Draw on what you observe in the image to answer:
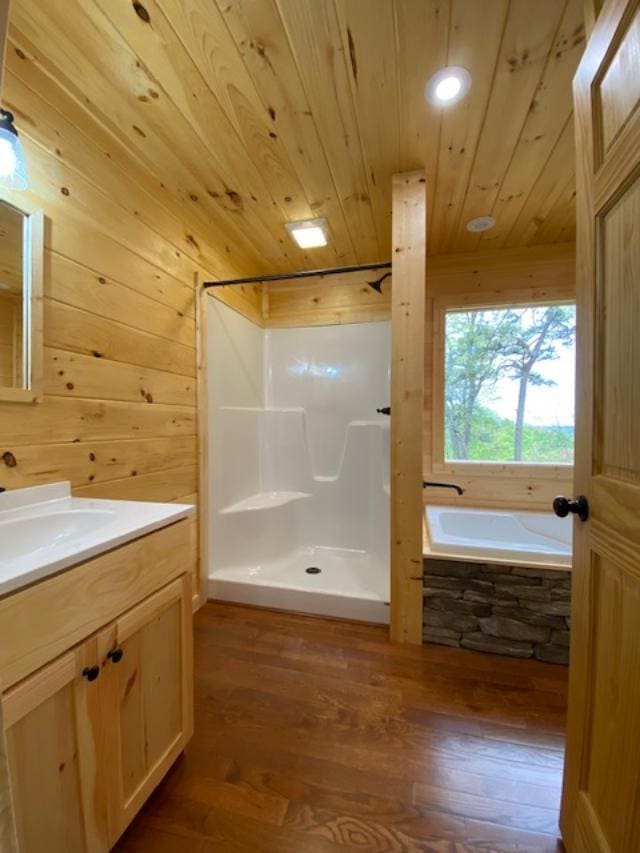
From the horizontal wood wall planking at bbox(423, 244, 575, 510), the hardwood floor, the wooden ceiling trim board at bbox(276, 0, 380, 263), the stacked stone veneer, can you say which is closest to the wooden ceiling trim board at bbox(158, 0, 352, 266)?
the wooden ceiling trim board at bbox(276, 0, 380, 263)

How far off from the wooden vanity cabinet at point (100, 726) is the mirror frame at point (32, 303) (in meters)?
0.72

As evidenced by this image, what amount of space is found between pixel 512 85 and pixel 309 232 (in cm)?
126

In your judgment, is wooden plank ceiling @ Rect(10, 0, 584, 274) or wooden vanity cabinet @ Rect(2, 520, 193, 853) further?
wooden plank ceiling @ Rect(10, 0, 584, 274)

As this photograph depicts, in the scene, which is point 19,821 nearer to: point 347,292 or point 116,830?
point 116,830

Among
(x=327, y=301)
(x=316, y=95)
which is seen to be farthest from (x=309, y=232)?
(x=316, y=95)

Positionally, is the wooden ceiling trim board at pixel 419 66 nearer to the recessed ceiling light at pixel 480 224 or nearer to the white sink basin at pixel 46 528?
the recessed ceiling light at pixel 480 224

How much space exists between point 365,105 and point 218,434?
1853mm

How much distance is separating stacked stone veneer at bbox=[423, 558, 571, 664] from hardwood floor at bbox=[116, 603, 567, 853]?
0.24 ft

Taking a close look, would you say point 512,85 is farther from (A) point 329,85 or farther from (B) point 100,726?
(B) point 100,726

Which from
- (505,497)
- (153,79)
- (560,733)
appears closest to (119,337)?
(153,79)

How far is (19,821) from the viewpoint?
0.67 meters

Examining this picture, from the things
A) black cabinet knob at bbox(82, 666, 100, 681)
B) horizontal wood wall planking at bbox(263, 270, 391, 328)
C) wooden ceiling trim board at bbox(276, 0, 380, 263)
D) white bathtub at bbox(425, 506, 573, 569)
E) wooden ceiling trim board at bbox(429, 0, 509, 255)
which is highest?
wooden ceiling trim board at bbox(429, 0, 509, 255)

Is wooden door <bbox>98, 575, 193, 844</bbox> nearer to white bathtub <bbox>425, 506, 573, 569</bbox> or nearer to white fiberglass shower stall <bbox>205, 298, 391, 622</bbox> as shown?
white fiberglass shower stall <bbox>205, 298, 391, 622</bbox>

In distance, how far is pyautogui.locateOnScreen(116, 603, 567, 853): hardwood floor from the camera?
999 mm
